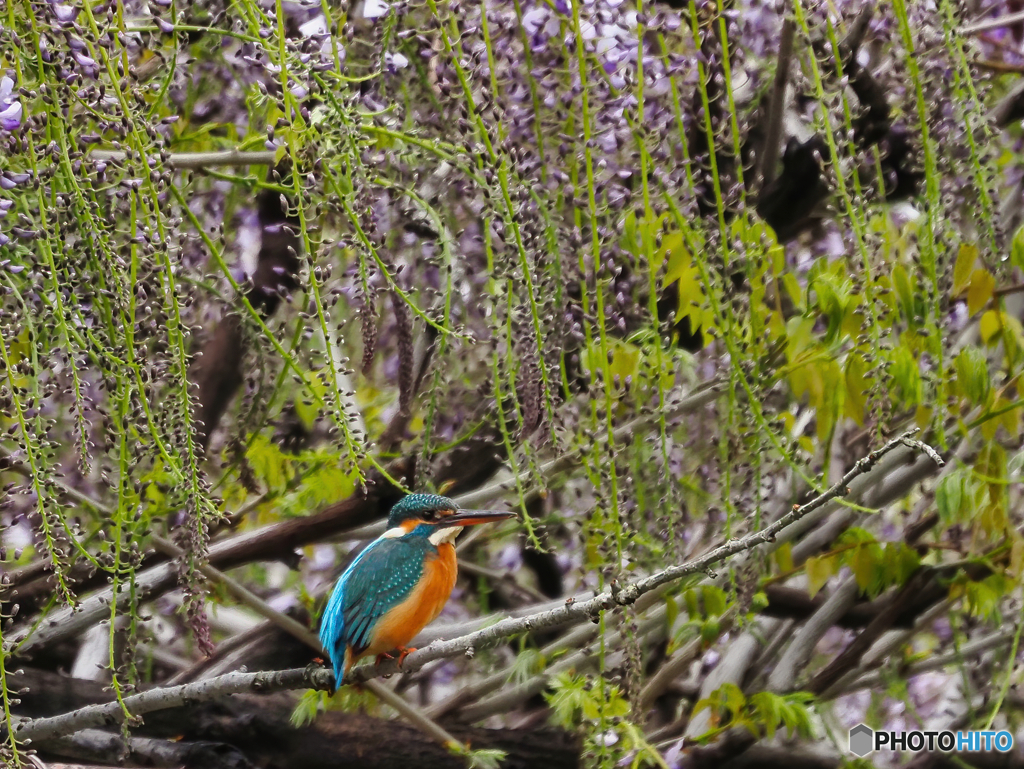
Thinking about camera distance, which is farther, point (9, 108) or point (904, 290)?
point (904, 290)

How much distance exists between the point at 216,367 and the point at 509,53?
55.1 inches

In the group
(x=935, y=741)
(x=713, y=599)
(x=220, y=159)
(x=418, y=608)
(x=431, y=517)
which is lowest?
(x=935, y=741)

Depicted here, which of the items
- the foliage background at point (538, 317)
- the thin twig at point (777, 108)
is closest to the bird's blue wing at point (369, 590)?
the foliage background at point (538, 317)

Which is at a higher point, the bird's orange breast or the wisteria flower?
the wisteria flower

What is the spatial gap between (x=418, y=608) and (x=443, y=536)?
0.18m

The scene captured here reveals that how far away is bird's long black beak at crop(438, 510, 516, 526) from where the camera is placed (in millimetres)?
2014

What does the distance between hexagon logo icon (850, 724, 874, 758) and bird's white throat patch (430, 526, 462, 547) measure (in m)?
1.19

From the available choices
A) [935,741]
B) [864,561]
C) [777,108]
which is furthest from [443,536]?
[935,741]

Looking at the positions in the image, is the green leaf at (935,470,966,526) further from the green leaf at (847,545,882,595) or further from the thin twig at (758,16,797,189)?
the thin twig at (758,16,797,189)

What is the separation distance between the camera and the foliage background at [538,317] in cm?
146

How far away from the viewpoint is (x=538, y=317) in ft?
5.26

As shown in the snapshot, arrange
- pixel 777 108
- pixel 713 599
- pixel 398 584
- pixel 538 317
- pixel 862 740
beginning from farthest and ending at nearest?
pixel 862 740
pixel 777 108
pixel 713 599
pixel 398 584
pixel 538 317

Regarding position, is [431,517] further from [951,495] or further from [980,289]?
[980,289]

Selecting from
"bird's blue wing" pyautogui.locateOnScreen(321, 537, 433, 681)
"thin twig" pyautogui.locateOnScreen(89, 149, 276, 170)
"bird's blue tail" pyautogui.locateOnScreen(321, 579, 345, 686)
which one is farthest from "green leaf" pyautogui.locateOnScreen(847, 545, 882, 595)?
"thin twig" pyautogui.locateOnScreen(89, 149, 276, 170)
